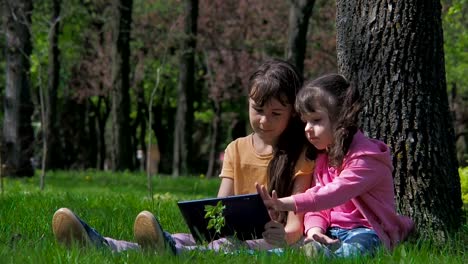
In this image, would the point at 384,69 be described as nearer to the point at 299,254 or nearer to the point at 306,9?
the point at 299,254

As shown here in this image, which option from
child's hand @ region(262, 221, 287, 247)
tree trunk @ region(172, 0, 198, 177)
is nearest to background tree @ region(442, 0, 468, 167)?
tree trunk @ region(172, 0, 198, 177)

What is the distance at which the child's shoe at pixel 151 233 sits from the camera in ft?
14.9

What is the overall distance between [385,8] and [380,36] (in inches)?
7.3

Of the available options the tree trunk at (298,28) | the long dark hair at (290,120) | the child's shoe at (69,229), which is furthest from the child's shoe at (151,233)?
the tree trunk at (298,28)

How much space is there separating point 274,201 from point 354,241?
0.52 m

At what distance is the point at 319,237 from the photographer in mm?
5027

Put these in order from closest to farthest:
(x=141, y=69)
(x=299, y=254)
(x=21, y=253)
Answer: (x=21, y=253)
(x=299, y=254)
(x=141, y=69)

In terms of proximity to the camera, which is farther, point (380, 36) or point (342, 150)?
point (380, 36)

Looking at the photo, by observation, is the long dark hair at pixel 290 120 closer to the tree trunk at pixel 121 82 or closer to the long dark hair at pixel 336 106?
the long dark hair at pixel 336 106

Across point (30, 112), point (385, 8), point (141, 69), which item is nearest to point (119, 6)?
point (30, 112)

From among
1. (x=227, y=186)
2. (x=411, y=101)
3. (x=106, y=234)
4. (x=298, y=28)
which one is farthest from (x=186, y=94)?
(x=227, y=186)

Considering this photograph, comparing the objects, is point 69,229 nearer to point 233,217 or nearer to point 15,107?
point 233,217

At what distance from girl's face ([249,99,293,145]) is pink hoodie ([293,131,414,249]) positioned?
337mm

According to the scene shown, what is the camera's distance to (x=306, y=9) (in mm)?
17875
